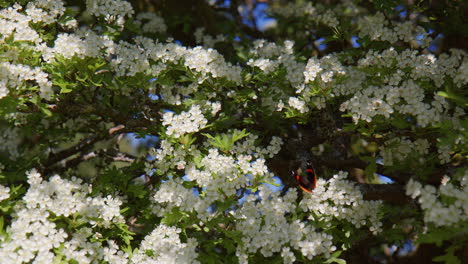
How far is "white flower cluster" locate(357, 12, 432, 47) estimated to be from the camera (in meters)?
5.09

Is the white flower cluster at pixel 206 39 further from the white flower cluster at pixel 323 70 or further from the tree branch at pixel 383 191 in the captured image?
the tree branch at pixel 383 191

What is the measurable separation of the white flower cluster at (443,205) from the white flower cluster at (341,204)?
0.85 m

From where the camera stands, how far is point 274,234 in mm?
3531

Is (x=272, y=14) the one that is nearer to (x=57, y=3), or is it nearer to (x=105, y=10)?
(x=105, y=10)

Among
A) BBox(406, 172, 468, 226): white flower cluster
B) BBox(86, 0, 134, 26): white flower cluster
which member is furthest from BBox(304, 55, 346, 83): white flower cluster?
BBox(86, 0, 134, 26): white flower cluster

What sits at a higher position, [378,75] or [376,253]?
[378,75]

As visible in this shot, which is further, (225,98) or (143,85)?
(225,98)

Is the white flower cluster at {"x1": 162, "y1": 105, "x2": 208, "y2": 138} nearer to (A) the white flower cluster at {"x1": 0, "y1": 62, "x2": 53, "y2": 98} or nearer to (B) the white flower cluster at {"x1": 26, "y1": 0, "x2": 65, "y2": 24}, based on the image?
(A) the white flower cluster at {"x1": 0, "y1": 62, "x2": 53, "y2": 98}

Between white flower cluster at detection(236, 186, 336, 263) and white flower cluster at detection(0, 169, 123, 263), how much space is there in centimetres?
112

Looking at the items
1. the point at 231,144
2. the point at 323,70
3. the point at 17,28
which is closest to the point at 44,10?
the point at 17,28

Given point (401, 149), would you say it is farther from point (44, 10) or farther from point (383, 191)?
point (44, 10)

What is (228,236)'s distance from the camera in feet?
11.9

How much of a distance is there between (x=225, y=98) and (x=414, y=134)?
72.2 inches

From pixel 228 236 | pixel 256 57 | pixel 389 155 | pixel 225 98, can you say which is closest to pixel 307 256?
pixel 228 236
